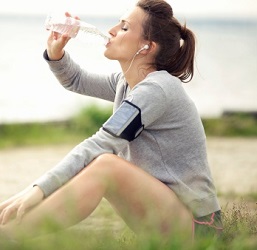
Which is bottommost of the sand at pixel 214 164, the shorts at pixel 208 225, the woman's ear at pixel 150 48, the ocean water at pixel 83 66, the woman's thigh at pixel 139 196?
the ocean water at pixel 83 66

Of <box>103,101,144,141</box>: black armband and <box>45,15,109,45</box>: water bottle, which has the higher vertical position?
<box>45,15,109,45</box>: water bottle

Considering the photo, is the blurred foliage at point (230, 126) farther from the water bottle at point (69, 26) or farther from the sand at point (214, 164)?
the water bottle at point (69, 26)

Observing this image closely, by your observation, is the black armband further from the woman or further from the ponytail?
the ponytail

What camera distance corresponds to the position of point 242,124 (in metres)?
8.02

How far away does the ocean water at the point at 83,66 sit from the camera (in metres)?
9.93

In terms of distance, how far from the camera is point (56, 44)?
3688 millimetres

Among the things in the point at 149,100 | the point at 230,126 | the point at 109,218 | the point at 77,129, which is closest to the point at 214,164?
the point at 230,126

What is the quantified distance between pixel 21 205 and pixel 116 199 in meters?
0.40

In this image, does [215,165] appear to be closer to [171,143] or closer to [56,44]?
[56,44]

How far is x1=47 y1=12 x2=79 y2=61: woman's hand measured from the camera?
364cm

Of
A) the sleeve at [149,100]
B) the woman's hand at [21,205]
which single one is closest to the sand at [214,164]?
the sleeve at [149,100]

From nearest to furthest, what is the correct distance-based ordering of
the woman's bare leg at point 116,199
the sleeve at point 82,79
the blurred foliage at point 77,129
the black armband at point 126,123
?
the woman's bare leg at point 116,199
the black armband at point 126,123
the sleeve at point 82,79
the blurred foliage at point 77,129

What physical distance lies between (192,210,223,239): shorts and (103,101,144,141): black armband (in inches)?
16.4

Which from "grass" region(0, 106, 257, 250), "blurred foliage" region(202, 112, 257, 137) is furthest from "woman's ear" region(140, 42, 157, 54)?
"blurred foliage" region(202, 112, 257, 137)
